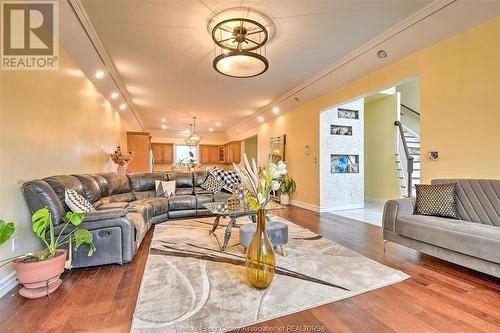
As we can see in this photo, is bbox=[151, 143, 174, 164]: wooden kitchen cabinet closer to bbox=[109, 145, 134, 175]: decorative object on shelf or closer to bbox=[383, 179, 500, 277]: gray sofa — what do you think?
bbox=[109, 145, 134, 175]: decorative object on shelf

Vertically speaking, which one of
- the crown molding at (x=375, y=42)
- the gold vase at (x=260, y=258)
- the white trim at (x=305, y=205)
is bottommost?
the white trim at (x=305, y=205)

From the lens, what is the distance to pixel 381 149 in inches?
263

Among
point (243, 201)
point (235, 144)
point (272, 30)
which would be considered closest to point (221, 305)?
point (243, 201)

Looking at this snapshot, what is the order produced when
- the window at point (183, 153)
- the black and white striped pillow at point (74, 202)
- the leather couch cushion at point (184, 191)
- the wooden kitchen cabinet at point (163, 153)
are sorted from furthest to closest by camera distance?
the window at point (183, 153) → the wooden kitchen cabinet at point (163, 153) → the leather couch cushion at point (184, 191) → the black and white striped pillow at point (74, 202)

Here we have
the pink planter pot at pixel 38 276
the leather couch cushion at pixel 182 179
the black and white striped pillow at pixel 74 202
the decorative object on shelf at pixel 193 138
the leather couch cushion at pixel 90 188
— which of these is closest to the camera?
the pink planter pot at pixel 38 276

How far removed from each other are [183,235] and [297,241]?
5.65ft

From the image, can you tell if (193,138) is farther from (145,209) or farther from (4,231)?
(4,231)

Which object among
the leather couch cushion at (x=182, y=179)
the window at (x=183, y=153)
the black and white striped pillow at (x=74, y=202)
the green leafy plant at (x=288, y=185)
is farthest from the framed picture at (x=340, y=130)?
the window at (x=183, y=153)

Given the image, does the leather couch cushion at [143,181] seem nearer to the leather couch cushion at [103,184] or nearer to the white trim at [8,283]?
the leather couch cushion at [103,184]

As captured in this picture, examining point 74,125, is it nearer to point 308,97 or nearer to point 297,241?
point 297,241

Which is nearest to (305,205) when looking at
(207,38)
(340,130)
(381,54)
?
(340,130)

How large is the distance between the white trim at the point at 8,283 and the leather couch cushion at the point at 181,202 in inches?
99.4

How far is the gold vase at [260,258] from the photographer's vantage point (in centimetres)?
187

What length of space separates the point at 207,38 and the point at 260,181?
8.71 feet
